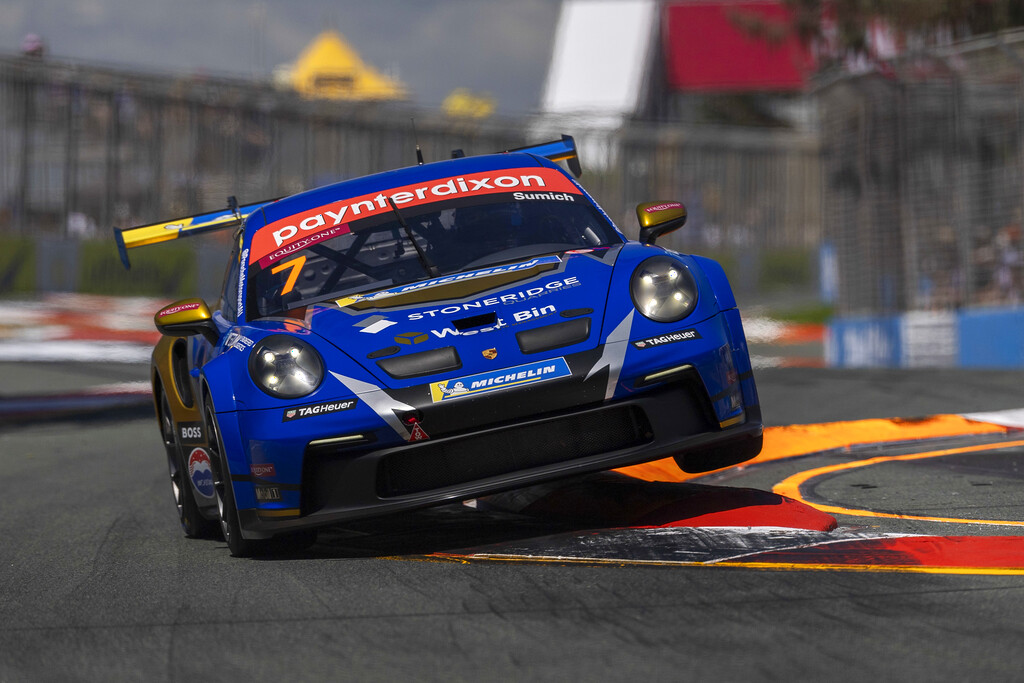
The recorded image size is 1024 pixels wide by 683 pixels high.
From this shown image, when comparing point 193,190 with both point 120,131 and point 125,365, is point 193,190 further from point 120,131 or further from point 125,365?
point 125,365

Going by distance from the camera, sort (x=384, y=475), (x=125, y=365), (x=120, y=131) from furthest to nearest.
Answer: (x=120, y=131) → (x=125, y=365) → (x=384, y=475)

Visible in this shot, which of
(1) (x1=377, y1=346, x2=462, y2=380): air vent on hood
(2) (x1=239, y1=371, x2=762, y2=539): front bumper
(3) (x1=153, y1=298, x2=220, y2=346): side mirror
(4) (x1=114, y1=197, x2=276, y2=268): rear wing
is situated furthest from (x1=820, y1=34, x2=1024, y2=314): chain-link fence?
(1) (x1=377, y1=346, x2=462, y2=380): air vent on hood

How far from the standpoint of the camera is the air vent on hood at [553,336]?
4.56 metres

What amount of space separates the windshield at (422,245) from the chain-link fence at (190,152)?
14.4m

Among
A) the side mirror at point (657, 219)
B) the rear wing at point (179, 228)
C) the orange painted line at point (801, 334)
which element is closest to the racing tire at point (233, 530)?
→ the rear wing at point (179, 228)

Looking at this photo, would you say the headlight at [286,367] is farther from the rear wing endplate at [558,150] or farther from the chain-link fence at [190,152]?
the chain-link fence at [190,152]

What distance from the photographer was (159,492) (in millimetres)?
7145

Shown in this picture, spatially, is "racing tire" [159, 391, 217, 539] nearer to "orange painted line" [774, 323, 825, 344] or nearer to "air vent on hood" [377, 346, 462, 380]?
"air vent on hood" [377, 346, 462, 380]

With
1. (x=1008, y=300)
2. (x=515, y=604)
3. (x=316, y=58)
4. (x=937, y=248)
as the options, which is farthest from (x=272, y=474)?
(x=316, y=58)

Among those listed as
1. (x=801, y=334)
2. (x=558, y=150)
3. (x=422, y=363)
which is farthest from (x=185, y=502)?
(x=801, y=334)

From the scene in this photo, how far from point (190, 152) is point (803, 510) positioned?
20.7 m

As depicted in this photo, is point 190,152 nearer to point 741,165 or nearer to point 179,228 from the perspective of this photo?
point 741,165

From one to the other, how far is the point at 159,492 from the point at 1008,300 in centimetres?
943

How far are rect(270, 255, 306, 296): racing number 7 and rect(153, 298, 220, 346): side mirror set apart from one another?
359mm
